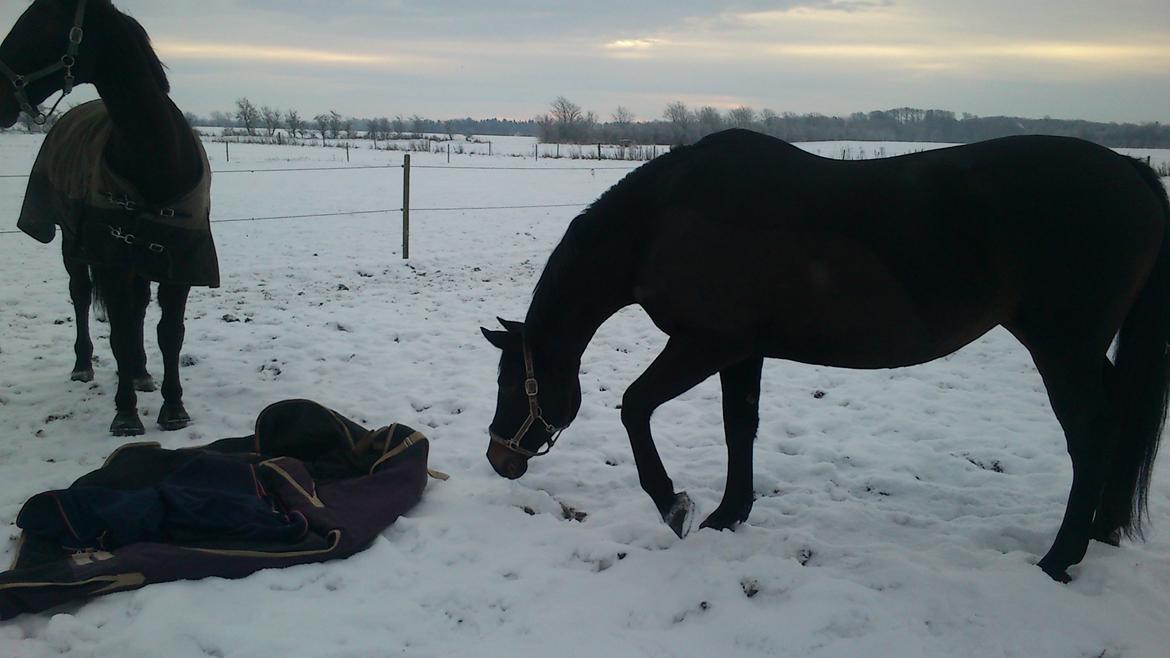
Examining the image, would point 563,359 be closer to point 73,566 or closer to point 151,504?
point 151,504

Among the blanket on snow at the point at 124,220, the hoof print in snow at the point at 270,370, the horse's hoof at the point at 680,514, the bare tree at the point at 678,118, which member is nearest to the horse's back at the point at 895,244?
the horse's hoof at the point at 680,514

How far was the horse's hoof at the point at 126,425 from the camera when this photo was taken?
12.6 ft

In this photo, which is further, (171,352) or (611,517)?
(171,352)

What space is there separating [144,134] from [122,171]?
231mm

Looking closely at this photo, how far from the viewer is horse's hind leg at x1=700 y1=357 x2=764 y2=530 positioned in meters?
3.01

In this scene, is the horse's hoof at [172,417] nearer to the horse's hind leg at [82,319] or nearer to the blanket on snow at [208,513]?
the blanket on snow at [208,513]

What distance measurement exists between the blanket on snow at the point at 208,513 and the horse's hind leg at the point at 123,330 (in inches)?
33.0

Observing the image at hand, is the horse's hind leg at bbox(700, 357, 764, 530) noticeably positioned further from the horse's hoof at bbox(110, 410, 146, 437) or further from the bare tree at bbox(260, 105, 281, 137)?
the bare tree at bbox(260, 105, 281, 137)

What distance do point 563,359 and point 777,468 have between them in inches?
53.4

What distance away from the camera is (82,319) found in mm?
4594

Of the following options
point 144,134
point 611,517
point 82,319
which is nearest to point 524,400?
point 611,517

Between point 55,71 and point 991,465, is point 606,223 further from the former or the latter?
point 55,71

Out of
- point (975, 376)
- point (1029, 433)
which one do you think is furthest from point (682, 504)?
point (975, 376)

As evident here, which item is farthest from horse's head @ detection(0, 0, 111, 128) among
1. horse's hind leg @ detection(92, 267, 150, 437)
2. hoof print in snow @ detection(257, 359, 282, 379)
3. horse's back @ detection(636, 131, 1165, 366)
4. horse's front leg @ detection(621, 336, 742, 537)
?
horse's front leg @ detection(621, 336, 742, 537)
